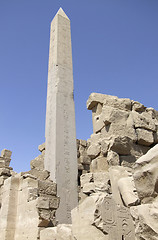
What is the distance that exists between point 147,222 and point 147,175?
0.29 metres

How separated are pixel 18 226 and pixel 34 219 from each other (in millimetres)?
523

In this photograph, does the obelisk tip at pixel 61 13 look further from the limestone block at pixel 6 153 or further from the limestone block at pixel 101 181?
the limestone block at pixel 101 181

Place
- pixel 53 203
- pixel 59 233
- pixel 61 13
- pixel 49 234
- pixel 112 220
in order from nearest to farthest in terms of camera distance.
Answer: pixel 112 220 < pixel 59 233 < pixel 49 234 < pixel 53 203 < pixel 61 13

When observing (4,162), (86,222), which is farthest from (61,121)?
(86,222)

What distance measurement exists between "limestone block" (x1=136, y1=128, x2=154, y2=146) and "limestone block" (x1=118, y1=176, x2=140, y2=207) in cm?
109

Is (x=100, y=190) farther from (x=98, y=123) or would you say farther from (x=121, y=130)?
(x=98, y=123)

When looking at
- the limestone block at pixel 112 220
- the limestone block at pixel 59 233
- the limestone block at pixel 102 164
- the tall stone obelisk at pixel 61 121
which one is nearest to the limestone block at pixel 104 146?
the limestone block at pixel 102 164

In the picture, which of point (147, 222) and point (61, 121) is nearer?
point (147, 222)

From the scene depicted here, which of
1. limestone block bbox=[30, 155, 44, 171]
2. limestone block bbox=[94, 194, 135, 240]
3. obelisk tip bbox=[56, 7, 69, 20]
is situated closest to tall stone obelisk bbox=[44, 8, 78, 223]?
obelisk tip bbox=[56, 7, 69, 20]

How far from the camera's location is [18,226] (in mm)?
3775

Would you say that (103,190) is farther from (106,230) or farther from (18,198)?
(18,198)

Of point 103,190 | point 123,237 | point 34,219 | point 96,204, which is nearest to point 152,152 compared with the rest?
point 96,204

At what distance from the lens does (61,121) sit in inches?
290

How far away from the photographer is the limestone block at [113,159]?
374cm
